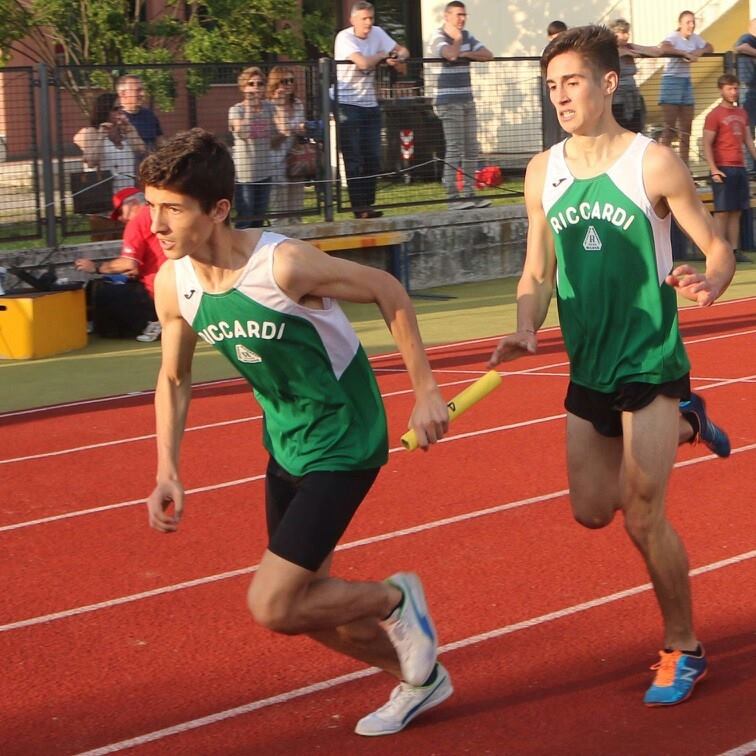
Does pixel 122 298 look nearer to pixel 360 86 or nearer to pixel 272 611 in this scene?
pixel 360 86

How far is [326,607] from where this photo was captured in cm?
419

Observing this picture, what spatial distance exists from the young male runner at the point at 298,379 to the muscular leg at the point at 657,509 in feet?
2.42

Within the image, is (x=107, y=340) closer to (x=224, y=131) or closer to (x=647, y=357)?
(x=224, y=131)

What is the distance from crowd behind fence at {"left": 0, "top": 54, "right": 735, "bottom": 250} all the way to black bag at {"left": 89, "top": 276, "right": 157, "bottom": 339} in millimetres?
690

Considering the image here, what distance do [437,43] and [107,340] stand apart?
5364mm

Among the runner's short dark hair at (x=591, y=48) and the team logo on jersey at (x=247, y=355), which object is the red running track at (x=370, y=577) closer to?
the team logo on jersey at (x=247, y=355)

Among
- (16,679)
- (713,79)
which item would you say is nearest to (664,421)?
(16,679)

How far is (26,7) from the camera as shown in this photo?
829 inches

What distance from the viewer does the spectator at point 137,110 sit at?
45.1 feet

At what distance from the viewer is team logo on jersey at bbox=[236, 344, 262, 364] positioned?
419 centimetres

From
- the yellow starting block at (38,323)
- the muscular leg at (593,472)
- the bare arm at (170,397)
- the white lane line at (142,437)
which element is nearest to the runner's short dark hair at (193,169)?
the bare arm at (170,397)

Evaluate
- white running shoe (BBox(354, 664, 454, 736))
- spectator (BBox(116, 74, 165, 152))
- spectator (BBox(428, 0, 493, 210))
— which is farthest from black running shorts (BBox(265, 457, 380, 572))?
spectator (BBox(428, 0, 493, 210))

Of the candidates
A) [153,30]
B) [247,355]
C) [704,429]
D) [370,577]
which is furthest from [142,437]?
[153,30]

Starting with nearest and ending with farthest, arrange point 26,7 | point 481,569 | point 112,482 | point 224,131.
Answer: point 481,569, point 112,482, point 224,131, point 26,7
